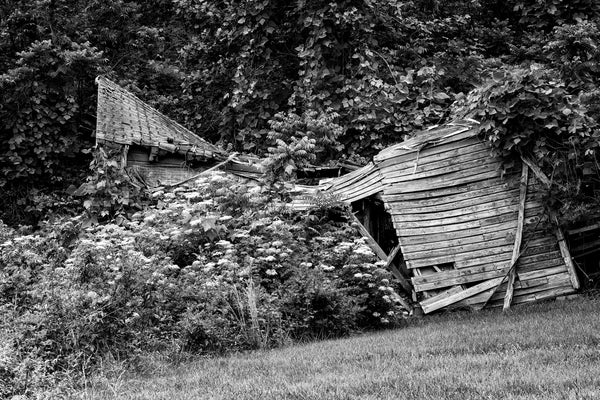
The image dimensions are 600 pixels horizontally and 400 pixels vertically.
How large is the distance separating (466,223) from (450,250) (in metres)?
0.50

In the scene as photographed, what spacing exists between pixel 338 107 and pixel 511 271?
631 centimetres

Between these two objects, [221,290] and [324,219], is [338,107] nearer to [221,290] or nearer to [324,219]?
[324,219]

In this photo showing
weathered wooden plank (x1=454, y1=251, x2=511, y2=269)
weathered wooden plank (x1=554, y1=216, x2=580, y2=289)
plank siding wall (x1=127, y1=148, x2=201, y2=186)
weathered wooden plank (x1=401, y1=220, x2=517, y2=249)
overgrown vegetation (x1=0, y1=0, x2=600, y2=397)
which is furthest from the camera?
plank siding wall (x1=127, y1=148, x2=201, y2=186)

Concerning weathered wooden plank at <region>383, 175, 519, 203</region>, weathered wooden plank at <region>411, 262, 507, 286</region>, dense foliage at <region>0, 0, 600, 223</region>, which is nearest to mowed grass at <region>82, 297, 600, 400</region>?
weathered wooden plank at <region>411, 262, 507, 286</region>

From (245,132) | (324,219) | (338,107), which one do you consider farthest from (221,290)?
(245,132)

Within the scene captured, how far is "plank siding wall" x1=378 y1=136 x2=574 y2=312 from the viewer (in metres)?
9.31

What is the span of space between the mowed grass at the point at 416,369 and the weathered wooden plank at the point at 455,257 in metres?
2.15

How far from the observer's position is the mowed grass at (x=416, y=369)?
4129 millimetres

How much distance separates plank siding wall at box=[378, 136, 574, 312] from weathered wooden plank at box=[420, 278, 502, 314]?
22 millimetres

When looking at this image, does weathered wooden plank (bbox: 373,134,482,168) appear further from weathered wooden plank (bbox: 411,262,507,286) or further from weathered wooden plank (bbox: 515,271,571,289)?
weathered wooden plank (bbox: 515,271,571,289)

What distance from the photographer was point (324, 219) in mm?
10523

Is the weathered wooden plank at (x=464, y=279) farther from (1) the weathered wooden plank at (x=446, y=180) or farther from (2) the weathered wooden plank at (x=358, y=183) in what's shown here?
(2) the weathered wooden plank at (x=358, y=183)

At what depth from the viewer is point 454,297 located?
371 inches

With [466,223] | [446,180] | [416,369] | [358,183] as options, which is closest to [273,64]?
[358,183]
